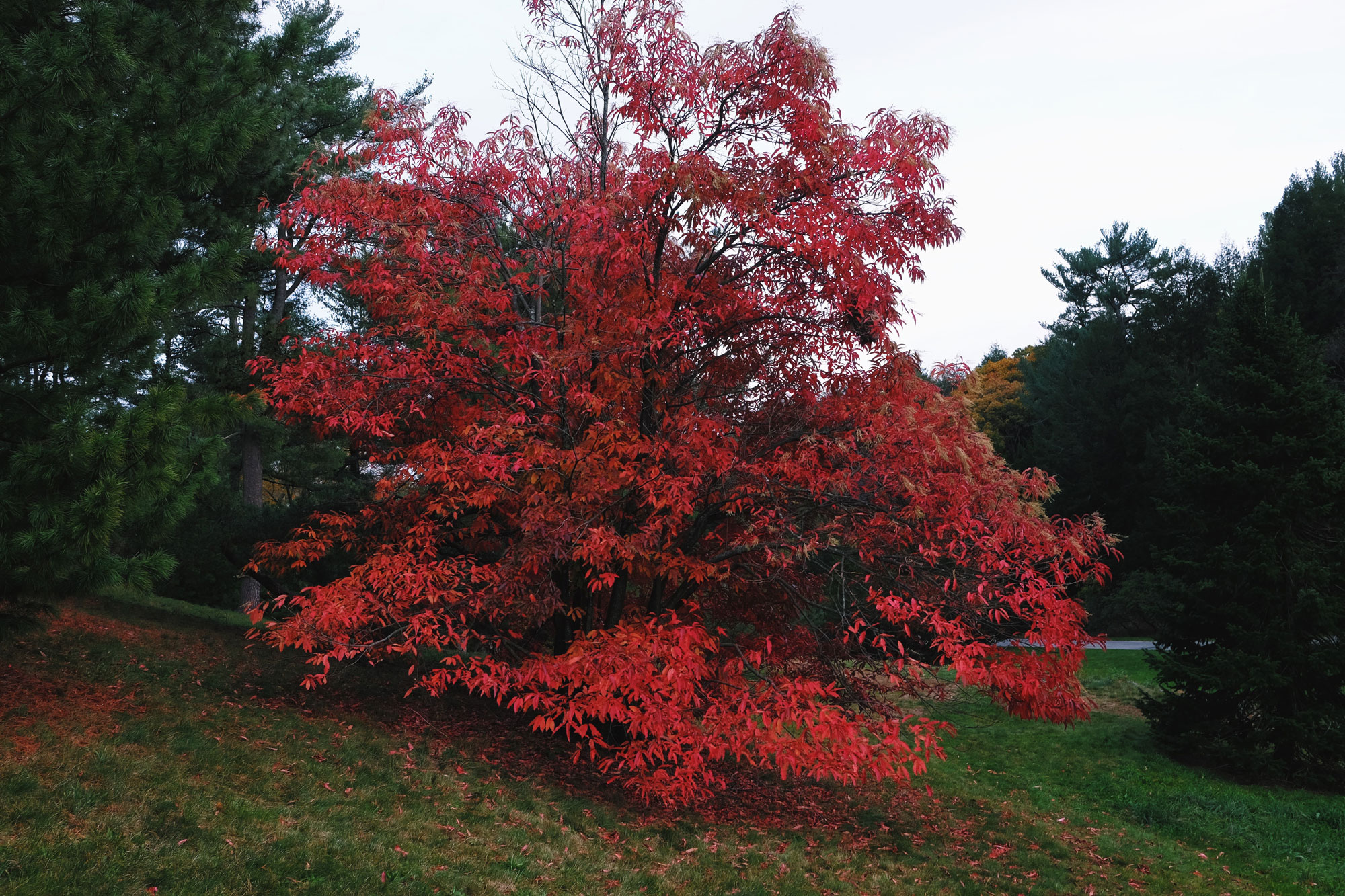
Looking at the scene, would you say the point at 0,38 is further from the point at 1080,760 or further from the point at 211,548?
the point at 1080,760

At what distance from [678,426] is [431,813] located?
3.66 meters

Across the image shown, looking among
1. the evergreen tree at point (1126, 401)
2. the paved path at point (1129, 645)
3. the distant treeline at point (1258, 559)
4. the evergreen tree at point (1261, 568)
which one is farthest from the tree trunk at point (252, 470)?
the evergreen tree at point (1126, 401)

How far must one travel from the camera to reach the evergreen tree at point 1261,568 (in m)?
10.8

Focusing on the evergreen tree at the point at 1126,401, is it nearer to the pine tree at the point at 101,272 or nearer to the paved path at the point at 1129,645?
the paved path at the point at 1129,645

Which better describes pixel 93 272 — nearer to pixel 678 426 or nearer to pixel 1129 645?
Answer: pixel 678 426

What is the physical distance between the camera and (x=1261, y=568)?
10.9m

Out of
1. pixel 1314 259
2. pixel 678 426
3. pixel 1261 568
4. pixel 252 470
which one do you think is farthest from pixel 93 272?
pixel 1314 259

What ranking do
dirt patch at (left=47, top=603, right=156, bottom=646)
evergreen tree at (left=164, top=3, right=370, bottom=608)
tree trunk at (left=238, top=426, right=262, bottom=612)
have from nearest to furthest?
evergreen tree at (left=164, top=3, right=370, bottom=608) < dirt patch at (left=47, top=603, right=156, bottom=646) < tree trunk at (left=238, top=426, right=262, bottom=612)

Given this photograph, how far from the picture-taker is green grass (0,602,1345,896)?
482 centimetres

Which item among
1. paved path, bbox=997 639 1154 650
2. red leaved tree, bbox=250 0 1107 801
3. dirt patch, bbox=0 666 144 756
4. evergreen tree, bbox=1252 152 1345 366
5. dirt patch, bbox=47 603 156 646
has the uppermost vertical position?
evergreen tree, bbox=1252 152 1345 366

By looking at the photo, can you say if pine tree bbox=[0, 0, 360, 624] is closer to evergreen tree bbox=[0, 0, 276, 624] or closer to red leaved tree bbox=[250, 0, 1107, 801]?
evergreen tree bbox=[0, 0, 276, 624]

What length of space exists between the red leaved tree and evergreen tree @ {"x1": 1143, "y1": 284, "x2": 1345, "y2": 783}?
569 centimetres

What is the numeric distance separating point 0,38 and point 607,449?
4990 mm

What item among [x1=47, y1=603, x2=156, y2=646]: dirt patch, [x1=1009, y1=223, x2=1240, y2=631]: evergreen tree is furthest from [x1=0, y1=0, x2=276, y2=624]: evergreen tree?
[x1=1009, y1=223, x2=1240, y2=631]: evergreen tree
